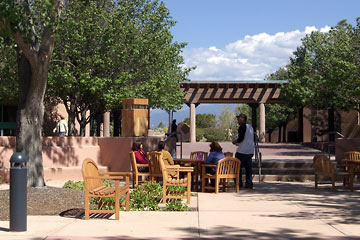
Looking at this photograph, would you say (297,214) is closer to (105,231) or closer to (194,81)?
(105,231)

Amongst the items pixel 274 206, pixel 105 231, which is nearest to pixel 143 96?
pixel 274 206

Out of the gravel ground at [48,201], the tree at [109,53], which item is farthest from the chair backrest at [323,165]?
the tree at [109,53]

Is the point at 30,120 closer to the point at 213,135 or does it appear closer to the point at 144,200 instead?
the point at 144,200

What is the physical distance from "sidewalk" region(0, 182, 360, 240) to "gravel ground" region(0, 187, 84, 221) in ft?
2.00

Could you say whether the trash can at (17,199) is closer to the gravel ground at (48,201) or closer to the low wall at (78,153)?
the gravel ground at (48,201)

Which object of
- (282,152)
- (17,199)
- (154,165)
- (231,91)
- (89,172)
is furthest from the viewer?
(231,91)

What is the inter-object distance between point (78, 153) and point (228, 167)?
562 cm

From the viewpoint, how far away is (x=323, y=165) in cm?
1366

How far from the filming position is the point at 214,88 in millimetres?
39844

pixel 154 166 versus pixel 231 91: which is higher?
pixel 231 91

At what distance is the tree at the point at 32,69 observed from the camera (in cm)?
1068

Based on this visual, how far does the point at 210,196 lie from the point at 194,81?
27.5 metres

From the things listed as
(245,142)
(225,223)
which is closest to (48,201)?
(225,223)

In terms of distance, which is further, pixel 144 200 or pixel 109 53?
pixel 109 53
